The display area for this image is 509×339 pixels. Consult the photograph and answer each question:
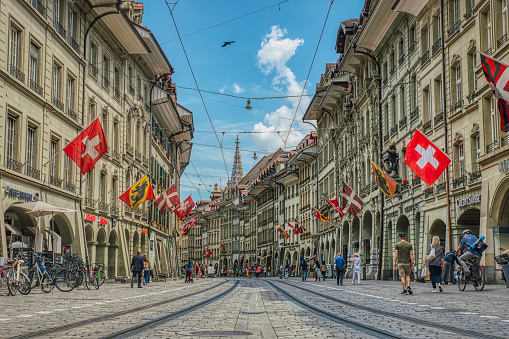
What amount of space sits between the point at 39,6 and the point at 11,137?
5.75m

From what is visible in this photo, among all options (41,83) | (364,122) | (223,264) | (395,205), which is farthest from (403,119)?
(223,264)

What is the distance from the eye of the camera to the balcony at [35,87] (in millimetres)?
25817

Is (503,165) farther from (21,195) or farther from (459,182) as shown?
(21,195)

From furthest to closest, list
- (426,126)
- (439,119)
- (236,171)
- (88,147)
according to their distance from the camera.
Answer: (236,171), (426,126), (439,119), (88,147)

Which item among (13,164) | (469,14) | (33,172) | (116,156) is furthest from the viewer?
(116,156)

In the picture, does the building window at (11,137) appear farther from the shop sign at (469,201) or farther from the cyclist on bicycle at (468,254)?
the shop sign at (469,201)

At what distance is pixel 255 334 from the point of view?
859 cm

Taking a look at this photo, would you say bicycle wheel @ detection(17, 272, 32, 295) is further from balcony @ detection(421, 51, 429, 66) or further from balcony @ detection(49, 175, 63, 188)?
balcony @ detection(421, 51, 429, 66)

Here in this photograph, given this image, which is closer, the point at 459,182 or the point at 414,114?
the point at 459,182

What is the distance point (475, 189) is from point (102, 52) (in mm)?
20196

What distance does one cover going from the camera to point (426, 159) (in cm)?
2536

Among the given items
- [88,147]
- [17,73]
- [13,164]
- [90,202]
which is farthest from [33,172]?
[90,202]

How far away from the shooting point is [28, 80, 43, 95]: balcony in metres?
25.8

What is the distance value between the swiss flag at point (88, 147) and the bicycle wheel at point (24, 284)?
19.1ft
